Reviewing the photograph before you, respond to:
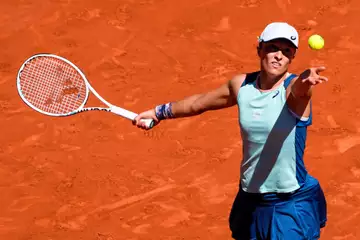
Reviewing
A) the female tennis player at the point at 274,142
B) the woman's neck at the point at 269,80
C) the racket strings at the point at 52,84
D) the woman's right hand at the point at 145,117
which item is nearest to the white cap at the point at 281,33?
the female tennis player at the point at 274,142

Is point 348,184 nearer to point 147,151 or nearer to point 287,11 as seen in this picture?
point 147,151

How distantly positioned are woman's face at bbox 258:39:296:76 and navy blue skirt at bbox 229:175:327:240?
831 mm

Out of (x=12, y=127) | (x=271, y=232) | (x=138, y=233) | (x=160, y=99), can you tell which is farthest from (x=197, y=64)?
(x=271, y=232)

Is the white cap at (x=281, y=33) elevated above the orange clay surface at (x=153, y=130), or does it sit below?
above

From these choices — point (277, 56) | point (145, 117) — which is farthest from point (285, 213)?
point (145, 117)

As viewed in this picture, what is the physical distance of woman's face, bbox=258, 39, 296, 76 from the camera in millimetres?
4629

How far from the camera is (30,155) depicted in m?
8.44

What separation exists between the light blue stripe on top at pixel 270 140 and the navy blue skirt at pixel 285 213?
9cm

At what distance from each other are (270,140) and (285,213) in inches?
22.4

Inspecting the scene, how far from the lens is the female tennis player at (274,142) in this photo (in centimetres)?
461

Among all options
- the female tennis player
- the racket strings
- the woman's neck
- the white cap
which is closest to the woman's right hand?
the female tennis player

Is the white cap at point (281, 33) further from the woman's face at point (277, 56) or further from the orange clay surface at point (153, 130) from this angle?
the orange clay surface at point (153, 130)

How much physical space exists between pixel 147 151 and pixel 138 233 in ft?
4.41

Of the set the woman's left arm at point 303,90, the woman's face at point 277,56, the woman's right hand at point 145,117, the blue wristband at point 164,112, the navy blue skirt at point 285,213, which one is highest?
the woman's face at point 277,56
